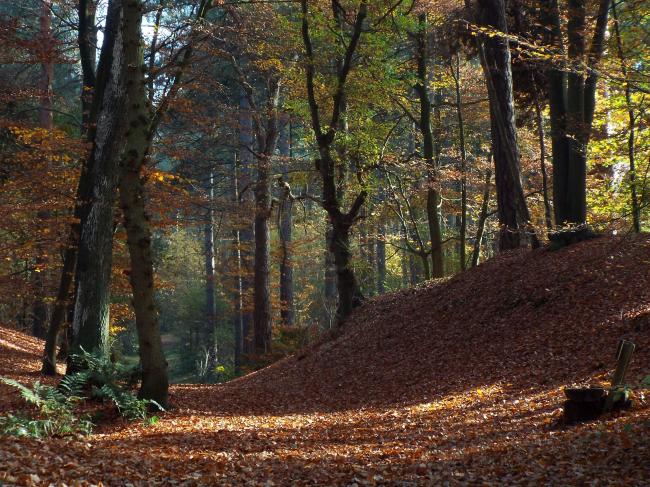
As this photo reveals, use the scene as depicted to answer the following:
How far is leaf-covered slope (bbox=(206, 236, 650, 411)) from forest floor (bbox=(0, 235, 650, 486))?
0.04 metres

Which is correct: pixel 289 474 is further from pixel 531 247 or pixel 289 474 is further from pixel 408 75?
pixel 408 75

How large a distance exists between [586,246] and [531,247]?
1704 millimetres

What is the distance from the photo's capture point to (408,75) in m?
16.0

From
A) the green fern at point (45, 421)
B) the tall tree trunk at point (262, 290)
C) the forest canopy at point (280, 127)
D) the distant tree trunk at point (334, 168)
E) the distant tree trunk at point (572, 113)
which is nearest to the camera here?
the green fern at point (45, 421)

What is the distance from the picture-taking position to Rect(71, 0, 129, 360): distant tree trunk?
10.2 m

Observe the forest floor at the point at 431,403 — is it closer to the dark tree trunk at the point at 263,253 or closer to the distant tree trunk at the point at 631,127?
the distant tree trunk at the point at 631,127

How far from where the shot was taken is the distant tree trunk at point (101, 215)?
10.2 metres

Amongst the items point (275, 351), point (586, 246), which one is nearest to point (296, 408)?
point (586, 246)

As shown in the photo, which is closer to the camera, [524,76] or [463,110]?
[524,76]

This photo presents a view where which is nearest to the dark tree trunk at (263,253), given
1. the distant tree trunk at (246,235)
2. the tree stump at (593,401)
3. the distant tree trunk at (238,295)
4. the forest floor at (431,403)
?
the distant tree trunk at (246,235)

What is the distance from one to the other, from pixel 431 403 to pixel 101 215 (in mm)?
5943

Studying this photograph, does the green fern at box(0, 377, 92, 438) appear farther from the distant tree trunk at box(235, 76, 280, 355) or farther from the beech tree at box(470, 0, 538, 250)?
the distant tree trunk at box(235, 76, 280, 355)

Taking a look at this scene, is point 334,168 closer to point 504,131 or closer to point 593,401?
point 504,131

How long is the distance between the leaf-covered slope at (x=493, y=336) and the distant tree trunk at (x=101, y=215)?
266 cm
